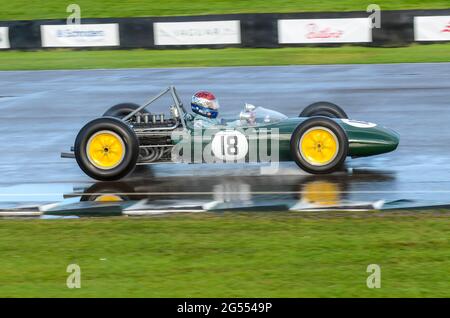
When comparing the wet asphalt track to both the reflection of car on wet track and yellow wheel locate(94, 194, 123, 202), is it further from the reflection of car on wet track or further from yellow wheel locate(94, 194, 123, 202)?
the reflection of car on wet track

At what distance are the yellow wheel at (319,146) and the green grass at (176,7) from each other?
21.3 meters

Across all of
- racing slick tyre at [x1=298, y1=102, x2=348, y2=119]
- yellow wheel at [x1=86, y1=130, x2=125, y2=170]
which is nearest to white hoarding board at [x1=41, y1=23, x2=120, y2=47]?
racing slick tyre at [x1=298, y1=102, x2=348, y2=119]

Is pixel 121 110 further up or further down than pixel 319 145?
further up

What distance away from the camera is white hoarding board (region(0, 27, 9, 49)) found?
2898 centimetres

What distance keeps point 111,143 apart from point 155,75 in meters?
12.3

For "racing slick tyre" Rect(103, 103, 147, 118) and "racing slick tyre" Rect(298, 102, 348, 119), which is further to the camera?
"racing slick tyre" Rect(103, 103, 147, 118)

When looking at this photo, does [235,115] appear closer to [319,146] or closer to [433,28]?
[319,146]

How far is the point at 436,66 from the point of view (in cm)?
2312

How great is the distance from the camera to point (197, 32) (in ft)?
90.8

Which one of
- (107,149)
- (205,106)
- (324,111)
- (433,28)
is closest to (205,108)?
(205,106)

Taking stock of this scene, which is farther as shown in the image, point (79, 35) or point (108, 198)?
point (79, 35)

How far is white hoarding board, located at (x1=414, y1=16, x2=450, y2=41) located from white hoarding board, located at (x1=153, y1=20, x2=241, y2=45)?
5204mm

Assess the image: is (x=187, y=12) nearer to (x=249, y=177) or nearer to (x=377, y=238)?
(x=249, y=177)

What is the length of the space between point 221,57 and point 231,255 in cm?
1882
